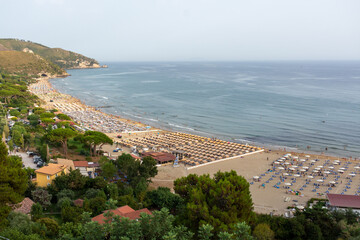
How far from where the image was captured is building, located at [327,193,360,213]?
683 inches

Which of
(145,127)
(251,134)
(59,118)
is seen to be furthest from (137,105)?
(251,134)

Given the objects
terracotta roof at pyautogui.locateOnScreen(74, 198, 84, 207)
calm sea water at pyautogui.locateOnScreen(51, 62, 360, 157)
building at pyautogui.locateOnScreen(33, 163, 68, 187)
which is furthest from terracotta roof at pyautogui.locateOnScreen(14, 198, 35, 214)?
calm sea water at pyautogui.locateOnScreen(51, 62, 360, 157)

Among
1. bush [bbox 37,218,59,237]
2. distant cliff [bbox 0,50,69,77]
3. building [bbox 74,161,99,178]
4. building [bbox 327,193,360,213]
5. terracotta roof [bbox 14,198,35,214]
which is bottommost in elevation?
building [bbox 327,193,360,213]

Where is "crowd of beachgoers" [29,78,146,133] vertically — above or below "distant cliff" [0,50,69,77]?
below

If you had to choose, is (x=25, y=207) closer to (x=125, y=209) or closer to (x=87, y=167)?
(x=125, y=209)

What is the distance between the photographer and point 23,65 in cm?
10681

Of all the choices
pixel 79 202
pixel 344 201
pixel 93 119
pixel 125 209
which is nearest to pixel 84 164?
pixel 79 202

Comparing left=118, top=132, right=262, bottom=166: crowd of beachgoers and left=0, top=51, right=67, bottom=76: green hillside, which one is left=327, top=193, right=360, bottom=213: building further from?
left=0, top=51, right=67, bottom=76: green hillside

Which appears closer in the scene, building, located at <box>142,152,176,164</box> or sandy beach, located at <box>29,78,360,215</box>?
sandy beach, located at <box>29,78,360,215</box>

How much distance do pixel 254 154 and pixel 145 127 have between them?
18278 mm

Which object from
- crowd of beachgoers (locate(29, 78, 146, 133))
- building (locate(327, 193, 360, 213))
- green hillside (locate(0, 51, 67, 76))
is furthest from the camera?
green hillside (locate(0, 51, 67, 76))

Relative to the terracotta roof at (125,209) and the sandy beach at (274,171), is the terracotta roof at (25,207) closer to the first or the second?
the terracotta roof at (125,209)

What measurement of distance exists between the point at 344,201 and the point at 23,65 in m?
116

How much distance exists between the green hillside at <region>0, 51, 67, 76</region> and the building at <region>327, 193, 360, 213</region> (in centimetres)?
10439
